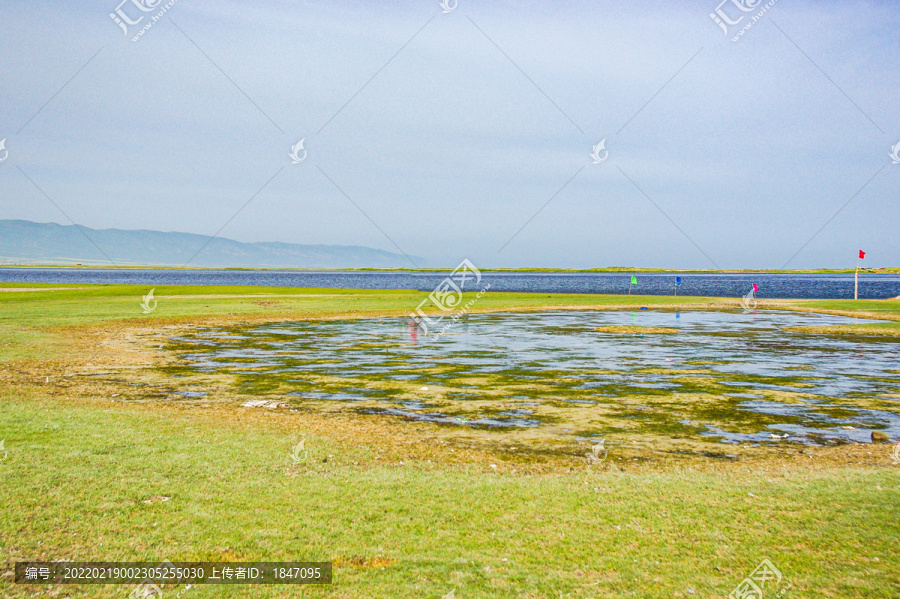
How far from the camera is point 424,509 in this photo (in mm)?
7992

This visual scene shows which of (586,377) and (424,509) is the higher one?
(586,377)

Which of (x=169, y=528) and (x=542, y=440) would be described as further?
(x=542, y=440)

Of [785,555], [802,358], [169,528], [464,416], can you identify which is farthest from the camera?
[802,358]

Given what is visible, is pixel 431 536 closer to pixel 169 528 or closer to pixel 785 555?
pixel 169 528

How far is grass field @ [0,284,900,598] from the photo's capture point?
6258 mm

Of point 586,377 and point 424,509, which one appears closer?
point 424,509

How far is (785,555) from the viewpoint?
22.1 ft

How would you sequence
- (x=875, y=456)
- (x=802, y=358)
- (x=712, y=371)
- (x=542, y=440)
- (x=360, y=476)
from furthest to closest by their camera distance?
(x=802, y=358)
(x=712, y=371)
(x=542, y=440)
(x=875, y=456)
(x=360, y=476)

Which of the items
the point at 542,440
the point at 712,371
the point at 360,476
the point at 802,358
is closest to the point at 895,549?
the point at 542,440

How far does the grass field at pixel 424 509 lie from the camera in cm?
626

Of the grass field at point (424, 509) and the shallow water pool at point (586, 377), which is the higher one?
the shallow water pool at point (586, 377)

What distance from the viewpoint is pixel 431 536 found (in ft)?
23.5

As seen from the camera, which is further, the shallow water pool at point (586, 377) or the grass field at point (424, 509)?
the shallow water pool at point (586, 377)

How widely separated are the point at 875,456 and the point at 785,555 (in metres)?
5.95
